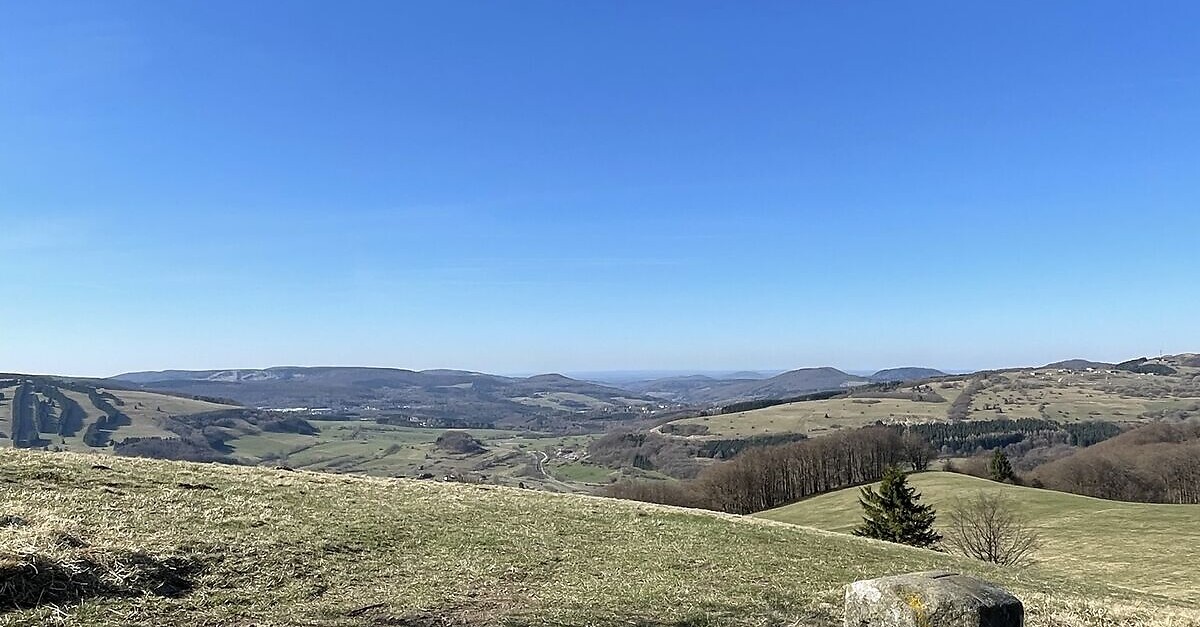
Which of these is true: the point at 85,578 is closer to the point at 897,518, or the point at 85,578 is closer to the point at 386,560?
the point at 386,560

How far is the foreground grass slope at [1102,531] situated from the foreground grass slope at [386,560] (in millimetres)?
16078

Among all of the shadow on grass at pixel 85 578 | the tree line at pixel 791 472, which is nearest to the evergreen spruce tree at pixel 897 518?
the tree line at pixel 791 472

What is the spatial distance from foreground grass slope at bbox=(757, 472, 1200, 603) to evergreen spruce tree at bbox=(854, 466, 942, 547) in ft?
24.7

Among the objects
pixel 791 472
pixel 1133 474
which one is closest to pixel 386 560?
pixel 791 472

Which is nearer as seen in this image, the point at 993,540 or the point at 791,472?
the point at 993,540

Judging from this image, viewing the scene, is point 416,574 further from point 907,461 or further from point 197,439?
point 197,439

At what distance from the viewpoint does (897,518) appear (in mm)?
50094

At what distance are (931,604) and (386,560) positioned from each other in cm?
1117

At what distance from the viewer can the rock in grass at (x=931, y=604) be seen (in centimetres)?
656

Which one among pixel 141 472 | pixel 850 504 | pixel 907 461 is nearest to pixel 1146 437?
pixel 907 461

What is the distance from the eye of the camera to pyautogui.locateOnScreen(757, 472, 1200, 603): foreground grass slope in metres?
34.2

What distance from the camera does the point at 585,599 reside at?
41.2 ft

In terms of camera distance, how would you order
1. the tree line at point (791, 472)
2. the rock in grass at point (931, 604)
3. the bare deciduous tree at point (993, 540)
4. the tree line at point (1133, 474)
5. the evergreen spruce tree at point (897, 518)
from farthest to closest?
the tree line at point (791, 472) < the tree line at point (1133, 474) < the evergreen spruce tree at point (897, 518) < the bare deciduous tree at point (993, 540) < the rock in grass at point (931, 604)

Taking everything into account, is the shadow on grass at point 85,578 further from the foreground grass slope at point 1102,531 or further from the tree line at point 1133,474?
the tree line at point 1133,474
